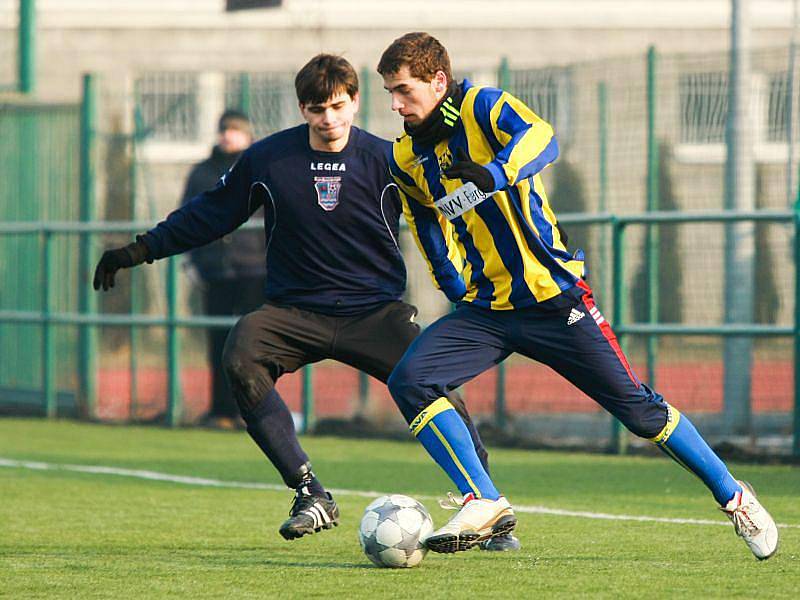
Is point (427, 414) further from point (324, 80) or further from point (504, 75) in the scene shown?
point (504, 75)

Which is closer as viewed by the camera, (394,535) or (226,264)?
(394,535)

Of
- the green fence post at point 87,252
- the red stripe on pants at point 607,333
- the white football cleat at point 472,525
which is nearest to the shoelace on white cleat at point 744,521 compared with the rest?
the red stripe on pants at point 607,333

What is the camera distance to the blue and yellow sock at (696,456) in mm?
6398

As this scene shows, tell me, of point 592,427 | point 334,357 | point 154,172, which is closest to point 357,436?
point 592,427

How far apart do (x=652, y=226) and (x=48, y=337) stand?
5.82 meters

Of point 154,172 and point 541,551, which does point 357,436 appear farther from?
point 541,551

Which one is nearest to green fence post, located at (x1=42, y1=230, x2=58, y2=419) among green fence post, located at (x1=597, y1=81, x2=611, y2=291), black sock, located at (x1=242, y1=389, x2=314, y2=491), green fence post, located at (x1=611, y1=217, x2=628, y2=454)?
green fence post, located at (x1=597, y1=81, x2=611, y2=291)

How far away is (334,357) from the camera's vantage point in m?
7.28

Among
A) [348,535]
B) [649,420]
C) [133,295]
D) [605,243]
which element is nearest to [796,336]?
[605,243]

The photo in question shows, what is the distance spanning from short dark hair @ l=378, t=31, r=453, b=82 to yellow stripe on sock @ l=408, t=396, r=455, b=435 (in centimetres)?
120

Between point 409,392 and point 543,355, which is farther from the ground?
point 543,355

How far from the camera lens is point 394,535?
20.7 ft

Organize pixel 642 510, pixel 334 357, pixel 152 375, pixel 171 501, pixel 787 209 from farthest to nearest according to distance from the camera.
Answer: pixel 152 375, pixel 787 209, pixel 171 501, pixel 642 510, pixel 334 357

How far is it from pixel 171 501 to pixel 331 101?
2768mm
